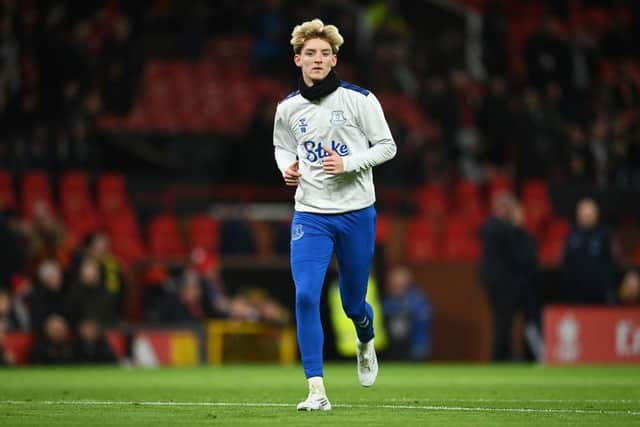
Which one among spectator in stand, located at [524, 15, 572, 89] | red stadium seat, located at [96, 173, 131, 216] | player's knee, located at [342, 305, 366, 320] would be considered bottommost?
red stadium seat, located at [96, 173, 131, 216]

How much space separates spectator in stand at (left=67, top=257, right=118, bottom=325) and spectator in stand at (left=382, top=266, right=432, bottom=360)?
3.92 metres

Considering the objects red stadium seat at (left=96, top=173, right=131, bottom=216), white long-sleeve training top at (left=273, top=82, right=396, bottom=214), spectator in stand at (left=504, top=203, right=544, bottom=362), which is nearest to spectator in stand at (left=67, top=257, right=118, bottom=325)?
red stadium seat at (left=96, top=173, right=131, bottom=216)

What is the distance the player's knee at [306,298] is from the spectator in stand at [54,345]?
917 cm

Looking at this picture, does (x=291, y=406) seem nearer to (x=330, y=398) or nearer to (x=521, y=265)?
(x=330, y=398)

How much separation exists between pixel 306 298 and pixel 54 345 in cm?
950

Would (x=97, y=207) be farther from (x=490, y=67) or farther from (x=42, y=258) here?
(x=490, y=67)

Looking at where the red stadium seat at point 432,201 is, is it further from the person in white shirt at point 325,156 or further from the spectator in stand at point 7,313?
the person in white shirt at point 325,156

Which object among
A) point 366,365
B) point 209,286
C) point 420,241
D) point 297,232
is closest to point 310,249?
point 297,232

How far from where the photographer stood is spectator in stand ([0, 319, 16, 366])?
1697cm

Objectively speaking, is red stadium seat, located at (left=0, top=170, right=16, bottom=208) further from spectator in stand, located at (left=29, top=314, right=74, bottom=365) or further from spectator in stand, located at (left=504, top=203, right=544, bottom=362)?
spectator in stand, located at (left=504, top=203, right=544, bottom=362)

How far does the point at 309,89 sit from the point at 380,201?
1446cm

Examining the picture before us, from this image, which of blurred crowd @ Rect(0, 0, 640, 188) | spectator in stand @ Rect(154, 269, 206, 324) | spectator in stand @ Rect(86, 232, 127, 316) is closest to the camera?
spectator in stand @ Rect(86, 232, 127, 316)

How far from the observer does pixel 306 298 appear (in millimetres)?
8516

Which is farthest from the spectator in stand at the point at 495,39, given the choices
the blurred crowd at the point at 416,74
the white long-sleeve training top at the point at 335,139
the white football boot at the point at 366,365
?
the white long-sleeve training top at the point at 335,139
